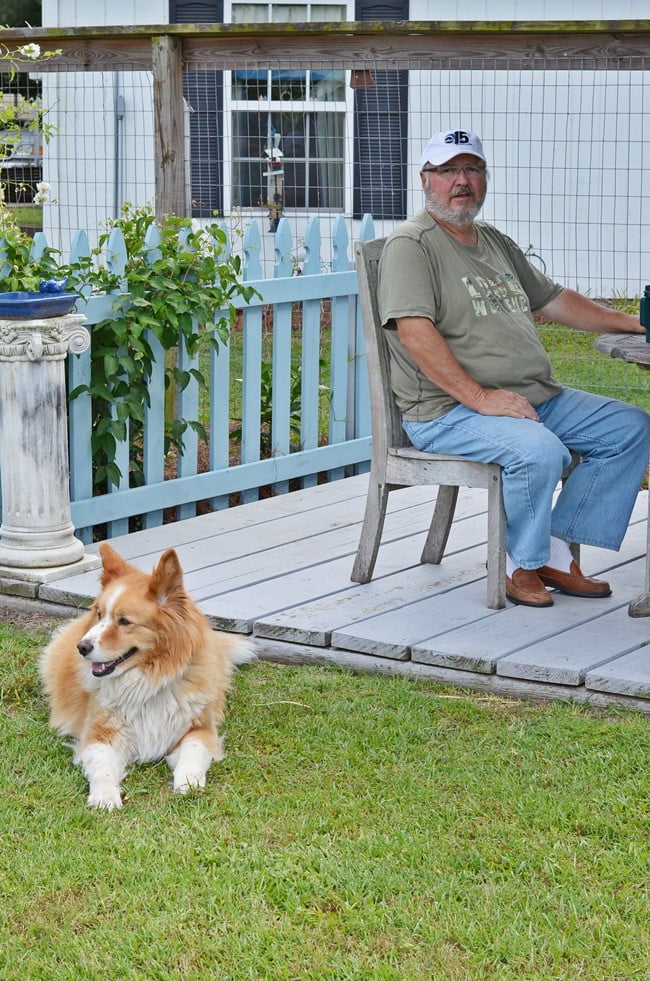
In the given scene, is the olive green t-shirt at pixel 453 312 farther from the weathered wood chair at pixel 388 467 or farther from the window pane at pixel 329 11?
the window pane at pixel 329 11

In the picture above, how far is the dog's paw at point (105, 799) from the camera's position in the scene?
10.2ft

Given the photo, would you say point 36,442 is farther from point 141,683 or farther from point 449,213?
point 449,213

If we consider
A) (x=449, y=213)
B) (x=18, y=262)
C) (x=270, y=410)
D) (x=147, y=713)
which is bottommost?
(x=147, y=713)

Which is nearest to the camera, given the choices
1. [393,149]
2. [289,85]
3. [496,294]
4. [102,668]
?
[102,668]

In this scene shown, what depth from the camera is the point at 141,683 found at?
3330mm

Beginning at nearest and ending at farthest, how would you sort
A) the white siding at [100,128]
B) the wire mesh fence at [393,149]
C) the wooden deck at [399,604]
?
the wooden deck at [399,604] < the wire mesh fence at [393,149] < the white siding at [100,128]

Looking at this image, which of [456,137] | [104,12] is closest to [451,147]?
[456,137]

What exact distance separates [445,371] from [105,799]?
175 centimetres

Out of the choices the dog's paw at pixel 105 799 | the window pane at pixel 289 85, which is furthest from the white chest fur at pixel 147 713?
the window pane at pixel 289 85

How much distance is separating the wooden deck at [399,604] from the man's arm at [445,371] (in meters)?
0.65

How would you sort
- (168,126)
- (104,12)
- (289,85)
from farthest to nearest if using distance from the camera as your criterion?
(104,12), (289,85), (168,126)

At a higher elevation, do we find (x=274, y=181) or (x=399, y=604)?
(x=274, y=181)

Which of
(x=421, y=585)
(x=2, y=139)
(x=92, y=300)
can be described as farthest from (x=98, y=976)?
(x=2, y=139)

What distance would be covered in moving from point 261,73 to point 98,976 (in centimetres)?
991
